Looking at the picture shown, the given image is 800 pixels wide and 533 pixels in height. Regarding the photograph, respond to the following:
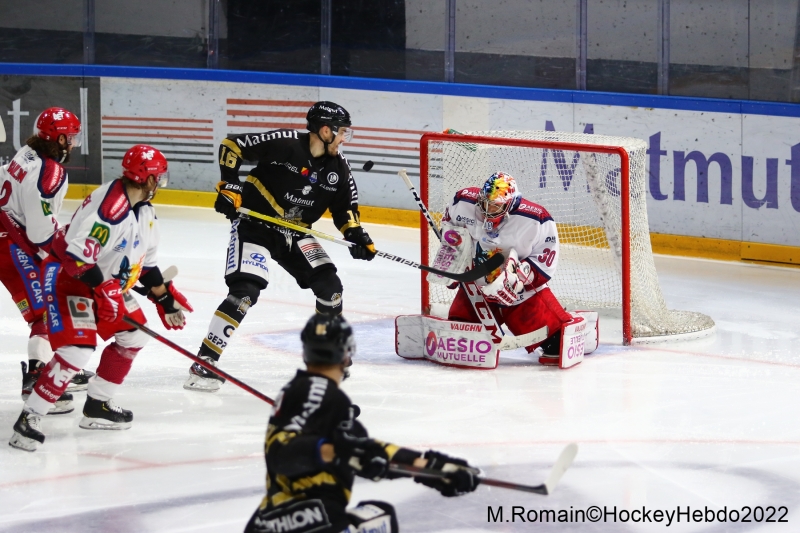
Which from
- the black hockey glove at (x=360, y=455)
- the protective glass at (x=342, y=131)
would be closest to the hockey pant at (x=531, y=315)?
the protective glass at (x=342, y=131)

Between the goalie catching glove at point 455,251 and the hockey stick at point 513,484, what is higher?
the goalie catching glove at point 455,251

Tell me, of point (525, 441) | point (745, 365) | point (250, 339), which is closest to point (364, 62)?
point (250, 339)

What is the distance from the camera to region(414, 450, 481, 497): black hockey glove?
2.82m

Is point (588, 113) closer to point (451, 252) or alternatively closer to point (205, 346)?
point (451, 252)

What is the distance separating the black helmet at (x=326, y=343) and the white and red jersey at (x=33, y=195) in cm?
224

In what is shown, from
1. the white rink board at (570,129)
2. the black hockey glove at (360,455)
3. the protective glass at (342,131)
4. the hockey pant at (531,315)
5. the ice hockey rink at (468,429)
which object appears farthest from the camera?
the white rink board at (570,129)

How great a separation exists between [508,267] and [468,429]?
1.00 metres

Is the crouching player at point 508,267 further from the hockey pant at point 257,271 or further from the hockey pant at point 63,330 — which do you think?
the hockey pant at point 63,330

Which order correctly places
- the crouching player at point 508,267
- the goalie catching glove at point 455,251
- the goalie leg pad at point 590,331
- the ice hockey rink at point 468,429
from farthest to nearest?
the goalie leg pad at point 590,331 → the goalie catching glove at point 455,251 → the crouching player at point 508,267 → the ice hockey rink at point 468,429

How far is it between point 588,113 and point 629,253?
2556 mm

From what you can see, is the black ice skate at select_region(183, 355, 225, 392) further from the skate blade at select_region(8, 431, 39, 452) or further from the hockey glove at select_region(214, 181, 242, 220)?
the skate blade at select_region(8, 431, 39, 452)

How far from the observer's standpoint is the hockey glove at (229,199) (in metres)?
5.23

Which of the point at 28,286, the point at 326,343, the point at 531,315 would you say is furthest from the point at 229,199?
the point at 326,343

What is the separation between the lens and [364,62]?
9406 millimetres
